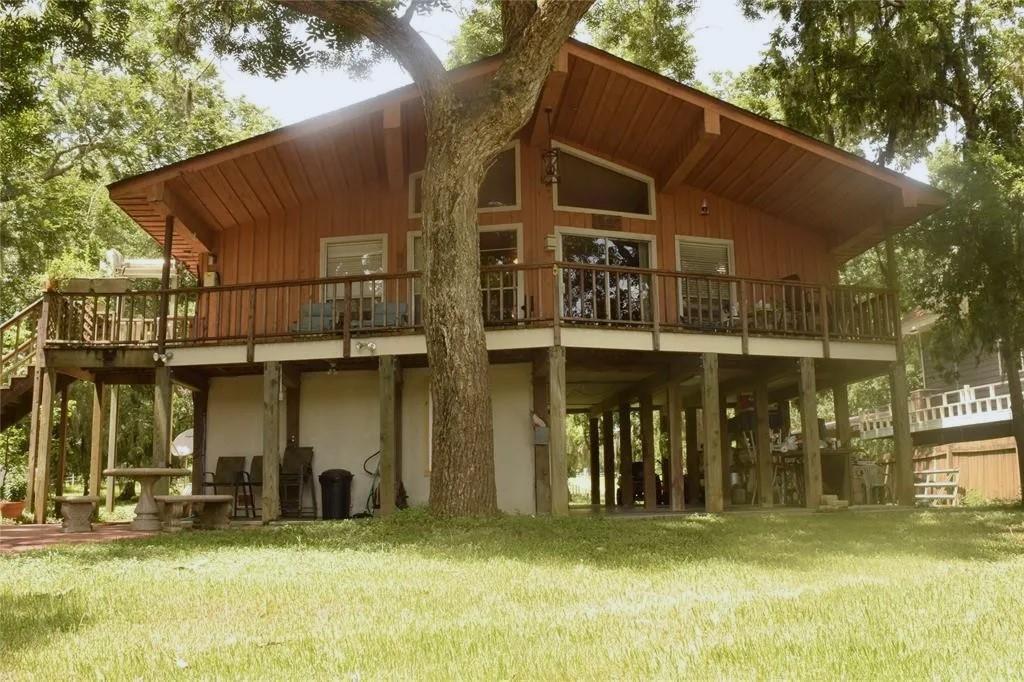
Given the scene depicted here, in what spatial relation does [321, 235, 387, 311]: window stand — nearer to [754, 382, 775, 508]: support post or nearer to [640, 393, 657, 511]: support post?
[640, 393, 657, 511]: support post

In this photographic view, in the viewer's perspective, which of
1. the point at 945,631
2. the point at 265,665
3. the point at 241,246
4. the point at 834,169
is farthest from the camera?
the point at 241,246

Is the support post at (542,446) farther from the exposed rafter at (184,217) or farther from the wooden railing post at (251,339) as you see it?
the exposed rafter at (184,217)

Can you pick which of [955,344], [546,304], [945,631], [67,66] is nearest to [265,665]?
[945,631]

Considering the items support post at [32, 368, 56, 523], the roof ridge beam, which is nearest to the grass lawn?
support post at [32, 368, 56, 523]

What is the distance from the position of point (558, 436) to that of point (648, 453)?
3824mm

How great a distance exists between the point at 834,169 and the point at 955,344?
16.3ft

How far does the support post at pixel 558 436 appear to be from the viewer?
12.2 metres

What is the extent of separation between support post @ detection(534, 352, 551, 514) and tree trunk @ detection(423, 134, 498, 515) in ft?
9.48

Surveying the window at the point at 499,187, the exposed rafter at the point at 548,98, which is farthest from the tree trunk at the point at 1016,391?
the window at the point at 499,187

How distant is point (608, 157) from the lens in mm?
15867

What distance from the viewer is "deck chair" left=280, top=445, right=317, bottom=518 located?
14.8 m

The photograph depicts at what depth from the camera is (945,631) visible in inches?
168

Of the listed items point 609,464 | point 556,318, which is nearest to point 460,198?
point 556,318

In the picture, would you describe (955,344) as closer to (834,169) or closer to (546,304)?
(834,169)
